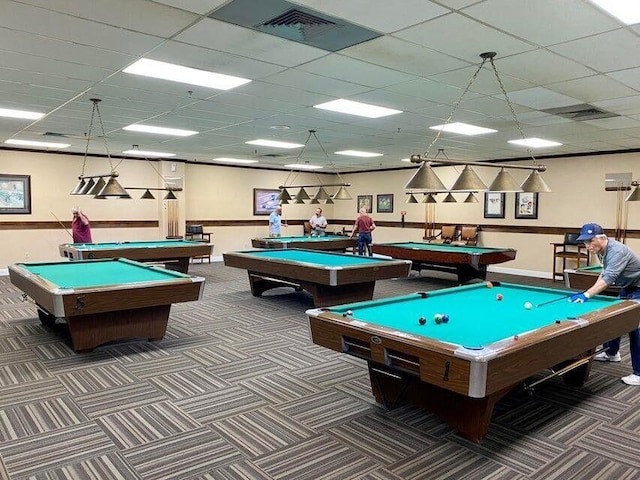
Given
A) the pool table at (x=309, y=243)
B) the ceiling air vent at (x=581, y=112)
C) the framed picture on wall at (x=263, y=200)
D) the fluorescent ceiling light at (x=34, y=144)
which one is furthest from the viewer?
the framed picture on wall at (x=263, y=200)

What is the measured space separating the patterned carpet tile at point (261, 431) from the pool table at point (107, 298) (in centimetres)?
175

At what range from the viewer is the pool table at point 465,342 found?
236 centimetres

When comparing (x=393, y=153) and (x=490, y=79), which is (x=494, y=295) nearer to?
(x=490, y=79)

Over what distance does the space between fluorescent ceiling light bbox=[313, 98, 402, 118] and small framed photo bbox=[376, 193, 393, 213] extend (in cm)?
735

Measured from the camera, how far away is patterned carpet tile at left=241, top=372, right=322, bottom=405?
347cm

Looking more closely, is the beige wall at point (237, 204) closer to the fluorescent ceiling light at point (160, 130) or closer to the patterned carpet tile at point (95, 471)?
the fluorescent ceiling light at point (160, 130)

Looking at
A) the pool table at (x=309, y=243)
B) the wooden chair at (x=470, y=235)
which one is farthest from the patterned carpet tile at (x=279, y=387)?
the wooden chair at (x=470, y=235)

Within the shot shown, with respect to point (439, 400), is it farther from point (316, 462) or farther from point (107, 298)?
point (107, 298)

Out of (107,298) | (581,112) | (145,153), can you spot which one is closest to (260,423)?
(107,298)

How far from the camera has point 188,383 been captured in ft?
12.3

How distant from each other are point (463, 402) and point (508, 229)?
8612 mm

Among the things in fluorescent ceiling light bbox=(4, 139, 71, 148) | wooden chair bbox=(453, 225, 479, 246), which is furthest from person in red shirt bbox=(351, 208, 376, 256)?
fluorescent ceiling light bbox=(4, 139, 71, 148)

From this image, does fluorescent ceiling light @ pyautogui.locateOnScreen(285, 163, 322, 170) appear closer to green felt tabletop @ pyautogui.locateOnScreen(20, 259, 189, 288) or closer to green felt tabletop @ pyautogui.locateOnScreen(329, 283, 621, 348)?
green felt tabletop @ pyautogui.locateOnScreen(20, 259, 189, 288)

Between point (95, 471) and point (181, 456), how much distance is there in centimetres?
43
